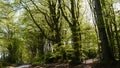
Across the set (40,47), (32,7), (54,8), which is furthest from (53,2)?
(40,47)

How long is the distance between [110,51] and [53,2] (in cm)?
1275

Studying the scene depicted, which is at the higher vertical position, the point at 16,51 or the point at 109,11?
the point at 109,11

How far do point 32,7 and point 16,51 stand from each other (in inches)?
1094

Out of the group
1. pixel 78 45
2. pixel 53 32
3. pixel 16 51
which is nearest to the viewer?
pixel 78 45

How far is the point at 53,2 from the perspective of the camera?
23000 mm

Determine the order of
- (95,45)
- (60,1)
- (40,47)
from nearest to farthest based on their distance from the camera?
1. (95,45)
2. (60,1)
3. (40,47)

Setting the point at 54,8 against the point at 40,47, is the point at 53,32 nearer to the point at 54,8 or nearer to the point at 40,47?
the point at 54,8

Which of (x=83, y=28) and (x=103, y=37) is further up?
(x=83, y=28)

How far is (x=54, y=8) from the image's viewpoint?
23016 millimetres

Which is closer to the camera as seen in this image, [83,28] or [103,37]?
[103,37]

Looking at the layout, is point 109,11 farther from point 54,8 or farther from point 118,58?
point 54,8

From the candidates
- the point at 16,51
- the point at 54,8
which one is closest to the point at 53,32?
the point at 54,8

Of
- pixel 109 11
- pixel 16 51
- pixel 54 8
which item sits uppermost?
pixel 54 8

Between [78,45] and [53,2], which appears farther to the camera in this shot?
[53,2]
